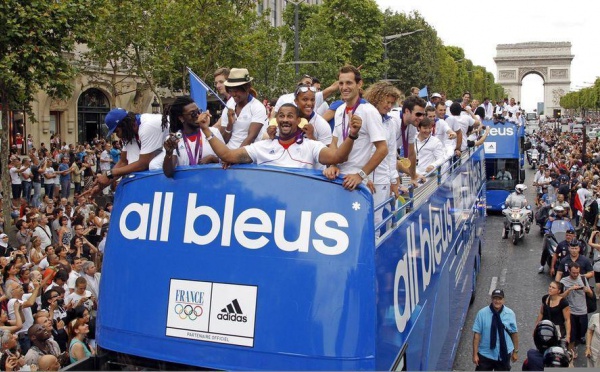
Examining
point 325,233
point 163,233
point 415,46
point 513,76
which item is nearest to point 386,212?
point 325,233

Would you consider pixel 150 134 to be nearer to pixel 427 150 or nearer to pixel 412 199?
pixel 412 199

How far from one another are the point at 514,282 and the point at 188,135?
40.8 feet

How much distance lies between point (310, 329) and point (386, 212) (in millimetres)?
1259

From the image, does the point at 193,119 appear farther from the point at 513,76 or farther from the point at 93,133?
the point at 513,76

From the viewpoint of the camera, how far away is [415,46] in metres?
64.8

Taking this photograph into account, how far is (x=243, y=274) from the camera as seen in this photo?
515 centimetres

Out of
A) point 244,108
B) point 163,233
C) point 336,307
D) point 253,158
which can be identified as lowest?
point 336,307

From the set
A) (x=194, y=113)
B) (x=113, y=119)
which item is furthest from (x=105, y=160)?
(x=194, y=113)

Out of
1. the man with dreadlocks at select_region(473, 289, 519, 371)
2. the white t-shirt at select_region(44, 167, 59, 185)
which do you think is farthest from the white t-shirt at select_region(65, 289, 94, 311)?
the white t-shirt at select_region(44, 167, 59, 185)

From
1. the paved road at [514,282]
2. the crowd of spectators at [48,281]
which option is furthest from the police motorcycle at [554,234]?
the crowd of spectators at [48,281]

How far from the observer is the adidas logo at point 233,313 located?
5.07m

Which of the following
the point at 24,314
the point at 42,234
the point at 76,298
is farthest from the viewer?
the point at 42,234

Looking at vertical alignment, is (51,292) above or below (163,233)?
below

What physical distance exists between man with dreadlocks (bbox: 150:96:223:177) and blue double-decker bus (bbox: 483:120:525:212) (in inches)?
836
